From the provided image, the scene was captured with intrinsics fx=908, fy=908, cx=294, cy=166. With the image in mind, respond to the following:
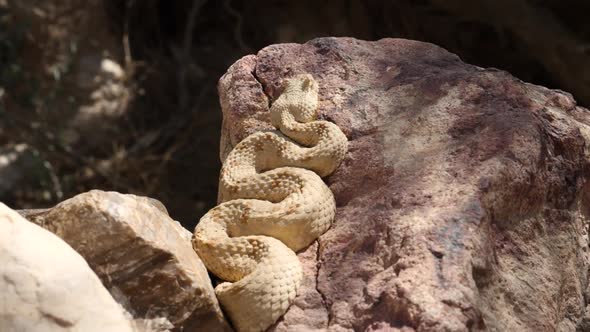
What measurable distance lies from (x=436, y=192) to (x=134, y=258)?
881 mm

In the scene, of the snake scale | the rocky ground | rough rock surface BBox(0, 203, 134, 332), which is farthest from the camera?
the snake scale

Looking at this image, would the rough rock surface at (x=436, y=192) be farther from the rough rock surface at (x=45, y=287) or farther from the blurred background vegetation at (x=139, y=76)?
the blurred background vegetation at (x=139, y=76)

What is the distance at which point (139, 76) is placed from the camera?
6.57 meters

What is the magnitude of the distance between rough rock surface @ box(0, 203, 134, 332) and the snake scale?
0.40m

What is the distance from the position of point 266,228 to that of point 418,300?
63cm

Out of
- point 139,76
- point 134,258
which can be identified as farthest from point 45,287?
point 139,76

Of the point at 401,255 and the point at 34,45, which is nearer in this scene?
the point at 401,255

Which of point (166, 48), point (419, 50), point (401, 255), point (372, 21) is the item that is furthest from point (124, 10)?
point (401, 255)

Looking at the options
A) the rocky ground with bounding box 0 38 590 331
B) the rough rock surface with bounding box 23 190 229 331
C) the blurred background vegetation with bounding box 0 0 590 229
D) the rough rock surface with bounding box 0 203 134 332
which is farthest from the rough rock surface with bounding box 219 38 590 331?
the blurred background vegetation with bounding box 0 0 590 229

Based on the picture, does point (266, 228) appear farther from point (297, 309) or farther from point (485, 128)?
point (485, 128)

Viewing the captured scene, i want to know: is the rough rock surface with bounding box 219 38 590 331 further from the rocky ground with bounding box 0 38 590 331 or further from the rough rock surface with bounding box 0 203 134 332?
the rough rock surface with bounding box 0 203 134 332

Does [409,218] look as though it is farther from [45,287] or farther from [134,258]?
[45,287]

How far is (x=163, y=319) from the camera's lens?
2.49 meters

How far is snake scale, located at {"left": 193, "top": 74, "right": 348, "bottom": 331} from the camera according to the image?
102 inches
